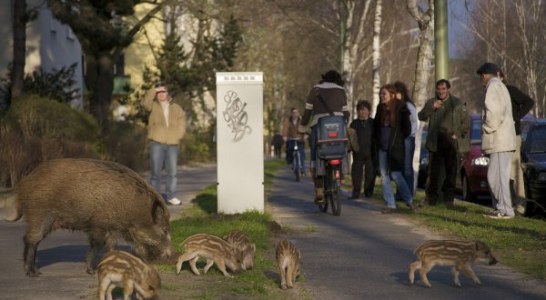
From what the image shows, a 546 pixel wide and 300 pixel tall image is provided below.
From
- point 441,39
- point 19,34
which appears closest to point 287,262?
point 441,39

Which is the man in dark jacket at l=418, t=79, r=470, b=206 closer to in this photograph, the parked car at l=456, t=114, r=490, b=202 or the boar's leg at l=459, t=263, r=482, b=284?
the parked car at l=456, t=114, r=490, b=202

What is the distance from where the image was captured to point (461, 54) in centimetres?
7769

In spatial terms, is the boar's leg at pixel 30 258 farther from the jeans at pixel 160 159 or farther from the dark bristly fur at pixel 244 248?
the jeans at pixel 160 159

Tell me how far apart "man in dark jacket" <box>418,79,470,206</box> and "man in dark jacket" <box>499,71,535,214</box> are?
864 millimetres

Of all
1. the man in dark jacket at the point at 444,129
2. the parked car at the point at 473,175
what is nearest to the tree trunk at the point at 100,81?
the parked car at the point at 473,175

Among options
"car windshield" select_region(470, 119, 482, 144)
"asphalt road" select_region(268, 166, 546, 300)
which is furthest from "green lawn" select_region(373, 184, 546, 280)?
"car windshield" select_region(470, 119, 482, 144)

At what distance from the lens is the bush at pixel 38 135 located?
20.4 metres

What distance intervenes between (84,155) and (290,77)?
55.0m

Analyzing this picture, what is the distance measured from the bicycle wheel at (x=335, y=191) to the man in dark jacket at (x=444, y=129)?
2194mm

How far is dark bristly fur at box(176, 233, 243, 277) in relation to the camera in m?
9.90

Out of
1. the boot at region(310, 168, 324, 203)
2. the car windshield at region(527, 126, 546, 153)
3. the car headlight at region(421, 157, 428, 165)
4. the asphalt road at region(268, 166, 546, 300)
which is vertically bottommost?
the asphalt road at region(268, 166, 546, 300)

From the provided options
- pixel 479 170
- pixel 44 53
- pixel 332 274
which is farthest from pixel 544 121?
pixel 44 53

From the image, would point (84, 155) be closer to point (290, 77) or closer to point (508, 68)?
point (508, 68)

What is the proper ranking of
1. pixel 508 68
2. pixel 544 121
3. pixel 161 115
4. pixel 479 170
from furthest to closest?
pixel 508 68, pixel 479 170, pixel 544 121, pixel 161 115
